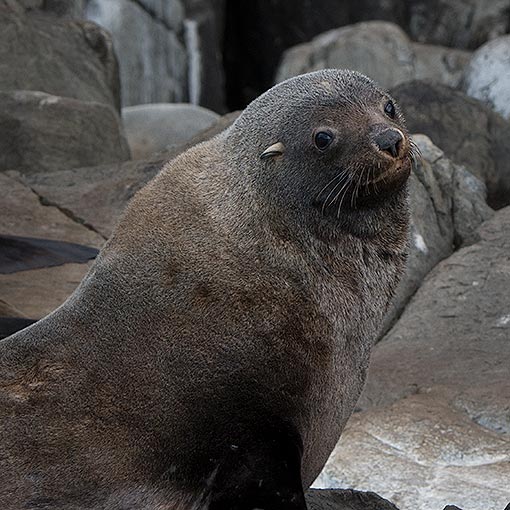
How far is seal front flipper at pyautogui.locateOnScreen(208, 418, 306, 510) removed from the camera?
3.70 metres

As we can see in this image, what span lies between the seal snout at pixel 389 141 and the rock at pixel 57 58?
7881 millimetres

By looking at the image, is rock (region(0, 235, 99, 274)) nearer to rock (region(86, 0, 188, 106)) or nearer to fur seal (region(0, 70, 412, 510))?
fur seal (region(0, 70, 412, 510))

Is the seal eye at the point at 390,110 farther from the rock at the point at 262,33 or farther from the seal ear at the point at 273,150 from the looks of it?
the rock at the point at 262,33

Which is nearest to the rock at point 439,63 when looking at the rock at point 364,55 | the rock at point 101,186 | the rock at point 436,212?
the rock at point 364,55

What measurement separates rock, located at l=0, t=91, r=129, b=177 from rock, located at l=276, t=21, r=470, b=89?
28.6 feet

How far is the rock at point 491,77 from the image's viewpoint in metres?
15.6

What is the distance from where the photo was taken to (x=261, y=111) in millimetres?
4410

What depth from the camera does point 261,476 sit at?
12.2 feet

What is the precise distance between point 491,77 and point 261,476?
12955 mm

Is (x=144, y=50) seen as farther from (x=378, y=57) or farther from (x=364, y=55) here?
(x=378, y=57)

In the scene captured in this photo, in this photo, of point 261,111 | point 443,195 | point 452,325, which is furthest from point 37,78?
point 261,111

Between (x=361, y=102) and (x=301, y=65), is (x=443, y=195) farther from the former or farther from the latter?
(x=301, y=65)

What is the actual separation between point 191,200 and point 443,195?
4670 millimetres

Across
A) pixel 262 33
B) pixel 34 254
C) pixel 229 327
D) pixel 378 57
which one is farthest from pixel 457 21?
pixel 229 327
